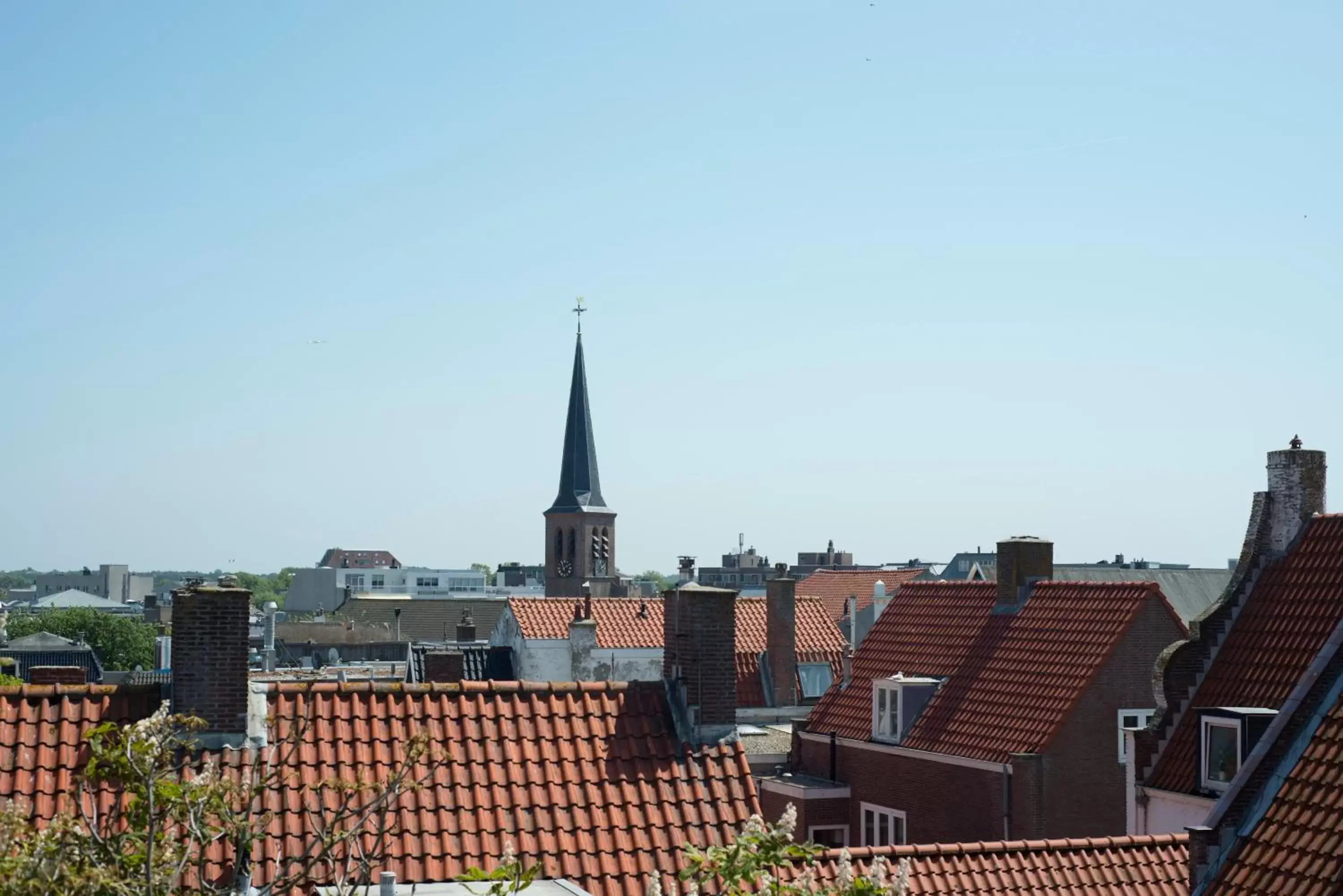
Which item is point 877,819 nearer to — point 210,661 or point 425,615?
point 210,661

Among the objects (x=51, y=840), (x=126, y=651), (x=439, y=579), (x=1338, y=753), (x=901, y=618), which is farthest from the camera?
(x=439, y=579)

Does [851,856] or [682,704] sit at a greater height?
[682,704]

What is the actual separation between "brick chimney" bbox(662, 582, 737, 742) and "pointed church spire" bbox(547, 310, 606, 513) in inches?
3450

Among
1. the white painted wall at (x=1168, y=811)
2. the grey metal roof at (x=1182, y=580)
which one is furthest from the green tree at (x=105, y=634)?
the white painted wall at (x=1168, y=811)

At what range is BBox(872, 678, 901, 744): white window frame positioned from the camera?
29047mm

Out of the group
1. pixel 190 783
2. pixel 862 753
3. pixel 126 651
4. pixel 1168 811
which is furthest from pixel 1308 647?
pixel 126 651

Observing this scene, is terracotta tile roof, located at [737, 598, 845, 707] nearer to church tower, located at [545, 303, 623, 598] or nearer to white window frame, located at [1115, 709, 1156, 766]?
white window frame, located at [1115, 709, 1156, 766]

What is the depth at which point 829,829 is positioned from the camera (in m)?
29.6

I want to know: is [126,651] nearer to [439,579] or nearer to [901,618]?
[439,579]

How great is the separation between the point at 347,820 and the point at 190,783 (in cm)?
650

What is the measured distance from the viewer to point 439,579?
17775 centimetres

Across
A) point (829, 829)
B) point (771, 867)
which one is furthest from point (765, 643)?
point (771, 867)

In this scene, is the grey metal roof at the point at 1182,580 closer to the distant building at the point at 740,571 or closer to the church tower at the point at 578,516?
the church tower at the point at 578,516

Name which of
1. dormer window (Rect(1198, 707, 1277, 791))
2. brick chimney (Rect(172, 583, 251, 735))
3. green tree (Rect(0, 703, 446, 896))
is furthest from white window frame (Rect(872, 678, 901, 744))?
green tree (Rect(0, 703, 446, 896))
